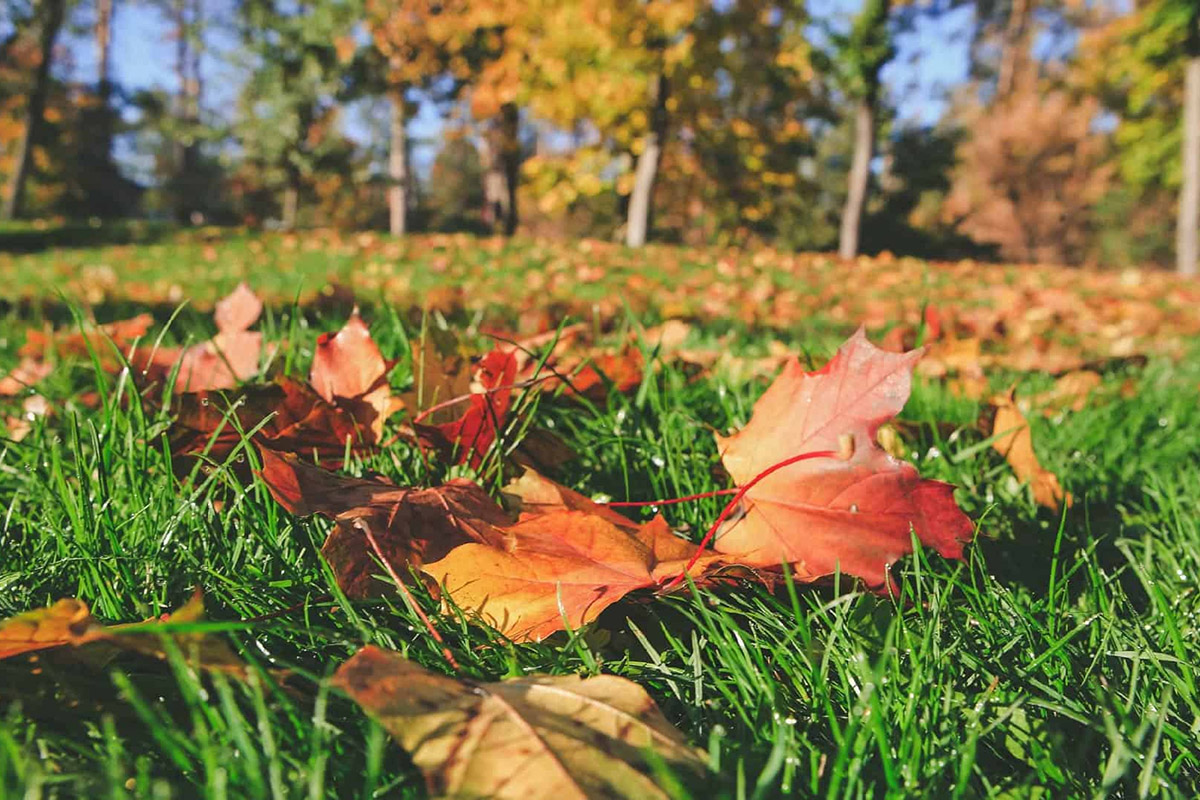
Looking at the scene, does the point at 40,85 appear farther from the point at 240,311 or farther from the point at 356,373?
the point at 356,373

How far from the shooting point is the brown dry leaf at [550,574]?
650mm

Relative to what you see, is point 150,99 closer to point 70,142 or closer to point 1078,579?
point 70,142

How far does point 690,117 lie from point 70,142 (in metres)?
22.7

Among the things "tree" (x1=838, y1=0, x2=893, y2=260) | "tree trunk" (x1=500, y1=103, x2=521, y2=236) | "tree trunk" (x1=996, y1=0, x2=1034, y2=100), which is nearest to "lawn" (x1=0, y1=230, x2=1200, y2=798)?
"tree" (x1=838, y1=0, x2=893, y2=260)

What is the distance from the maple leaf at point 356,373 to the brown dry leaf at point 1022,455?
779 millimetres

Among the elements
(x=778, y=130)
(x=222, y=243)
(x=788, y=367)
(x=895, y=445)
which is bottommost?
(x=895, y=445)

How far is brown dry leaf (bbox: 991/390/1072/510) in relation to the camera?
992mm

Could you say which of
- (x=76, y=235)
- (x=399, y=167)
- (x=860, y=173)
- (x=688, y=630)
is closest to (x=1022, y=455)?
(x=688, y=630)

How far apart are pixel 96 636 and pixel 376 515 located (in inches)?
10.2

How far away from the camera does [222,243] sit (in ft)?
29.1

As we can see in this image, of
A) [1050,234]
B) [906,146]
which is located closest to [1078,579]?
[906,146]

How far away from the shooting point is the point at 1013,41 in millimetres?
27797

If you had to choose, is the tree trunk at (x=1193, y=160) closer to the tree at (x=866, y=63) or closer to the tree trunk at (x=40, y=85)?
the tree at (x=866, y=63)

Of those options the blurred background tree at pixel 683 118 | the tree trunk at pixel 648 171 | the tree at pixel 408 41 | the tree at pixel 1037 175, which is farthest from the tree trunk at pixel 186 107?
the tree at pixel 1037 175
